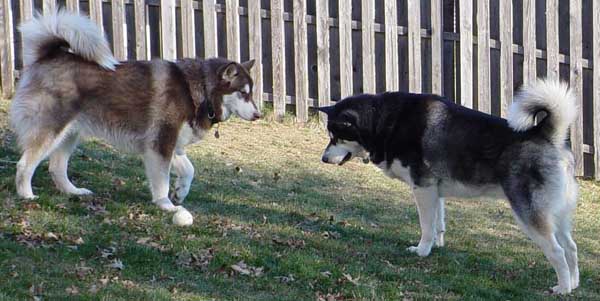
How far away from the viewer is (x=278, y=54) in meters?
12.9

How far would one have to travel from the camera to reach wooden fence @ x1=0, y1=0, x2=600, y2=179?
12695 mm

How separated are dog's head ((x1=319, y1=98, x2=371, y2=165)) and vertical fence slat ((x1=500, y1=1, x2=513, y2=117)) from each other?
4.49m

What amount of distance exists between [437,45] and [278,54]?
200cm

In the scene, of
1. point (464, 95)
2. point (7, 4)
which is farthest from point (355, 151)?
point (7, 4)

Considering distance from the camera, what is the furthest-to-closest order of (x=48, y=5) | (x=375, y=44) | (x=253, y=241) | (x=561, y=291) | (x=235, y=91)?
(x=375, y=44) → (x=48, y=5) → (x=235, y=91) → (x=253, y=241) → (x=561, y=291)

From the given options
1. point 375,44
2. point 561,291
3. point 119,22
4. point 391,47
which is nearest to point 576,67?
point 391,47

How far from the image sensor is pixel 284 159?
465 inches

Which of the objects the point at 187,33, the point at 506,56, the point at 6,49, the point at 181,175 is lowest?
the point at 181,175

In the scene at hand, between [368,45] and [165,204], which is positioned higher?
[368,45]

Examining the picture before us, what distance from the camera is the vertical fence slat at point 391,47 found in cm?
1296

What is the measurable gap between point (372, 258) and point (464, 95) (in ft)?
17.2


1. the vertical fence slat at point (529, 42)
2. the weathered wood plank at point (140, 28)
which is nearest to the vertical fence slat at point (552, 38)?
the vertical fence slat at point (529, 42)

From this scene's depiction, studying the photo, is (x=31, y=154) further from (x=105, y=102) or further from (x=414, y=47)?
(x=414, y=47)

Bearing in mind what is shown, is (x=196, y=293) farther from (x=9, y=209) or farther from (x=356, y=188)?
(x=356, y=188)
